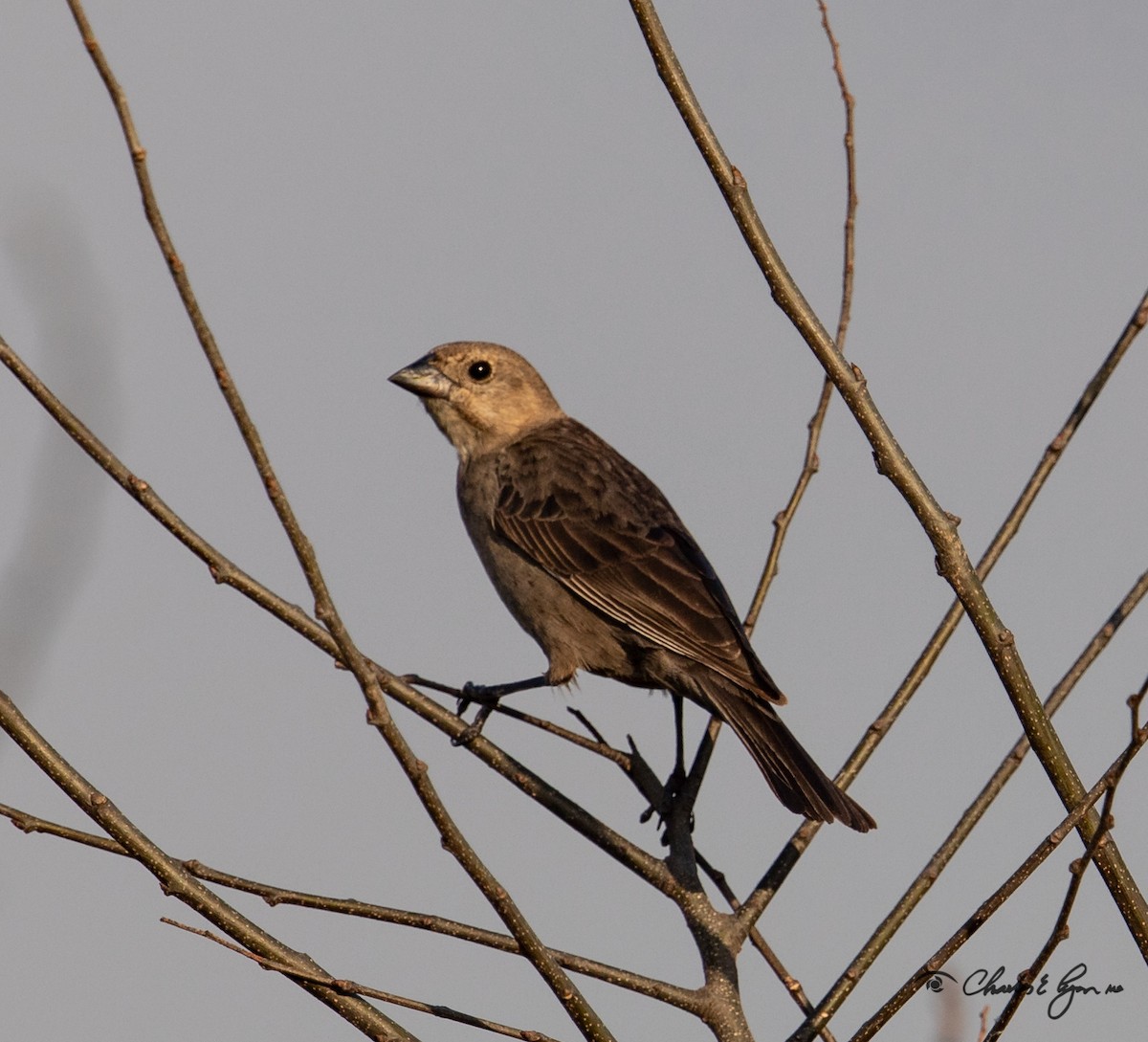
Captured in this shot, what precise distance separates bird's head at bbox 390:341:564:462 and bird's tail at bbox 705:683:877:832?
6.11ft

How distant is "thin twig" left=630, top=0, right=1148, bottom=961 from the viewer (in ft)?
9.02

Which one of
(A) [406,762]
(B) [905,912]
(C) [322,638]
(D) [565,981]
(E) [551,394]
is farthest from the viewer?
(E) [551,394]

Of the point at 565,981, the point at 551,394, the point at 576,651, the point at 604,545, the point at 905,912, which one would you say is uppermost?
the point at 551,394

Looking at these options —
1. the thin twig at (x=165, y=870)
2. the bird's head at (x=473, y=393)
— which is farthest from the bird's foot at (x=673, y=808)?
the bird's head at (x=473, y=393)

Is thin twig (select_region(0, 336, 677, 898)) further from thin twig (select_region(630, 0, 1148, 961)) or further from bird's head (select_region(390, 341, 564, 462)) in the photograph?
bird's head (select_region(390, 341, 564, 462))

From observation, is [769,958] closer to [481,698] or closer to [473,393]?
[481,698]

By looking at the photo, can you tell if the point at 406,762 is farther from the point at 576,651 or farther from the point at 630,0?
the point at 576,651

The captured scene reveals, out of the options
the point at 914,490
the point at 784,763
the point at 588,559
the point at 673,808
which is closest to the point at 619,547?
the point at 588,559

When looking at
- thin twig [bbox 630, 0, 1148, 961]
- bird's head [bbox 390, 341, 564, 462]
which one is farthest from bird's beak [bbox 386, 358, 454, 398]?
thin twig [bbox 630, 0, 1148, 961]

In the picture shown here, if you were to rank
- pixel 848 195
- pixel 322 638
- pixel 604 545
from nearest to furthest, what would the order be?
1. pixel 322 638
2. pixel 848 195
3. pixel 604 545

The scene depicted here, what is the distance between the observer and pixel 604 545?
571 cm

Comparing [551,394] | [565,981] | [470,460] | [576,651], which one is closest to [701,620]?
[576,651]

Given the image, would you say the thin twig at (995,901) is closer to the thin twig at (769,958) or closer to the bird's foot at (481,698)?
the thin twig at (769,958)

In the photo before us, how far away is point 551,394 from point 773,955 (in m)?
3.76
